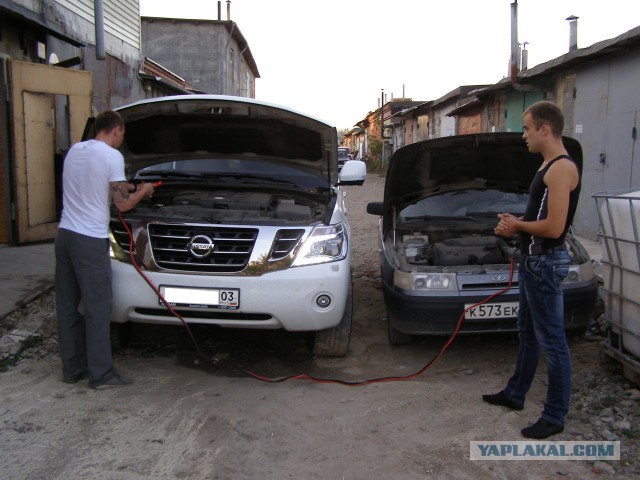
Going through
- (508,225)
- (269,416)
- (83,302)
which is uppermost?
(508,225)

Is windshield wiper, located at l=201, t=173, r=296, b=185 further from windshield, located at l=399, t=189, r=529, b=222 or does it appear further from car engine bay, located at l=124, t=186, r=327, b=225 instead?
windshield, located at l=399, t=189, r=529, b=222

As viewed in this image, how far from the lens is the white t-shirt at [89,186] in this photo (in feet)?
12.2

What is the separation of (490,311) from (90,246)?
281 cm

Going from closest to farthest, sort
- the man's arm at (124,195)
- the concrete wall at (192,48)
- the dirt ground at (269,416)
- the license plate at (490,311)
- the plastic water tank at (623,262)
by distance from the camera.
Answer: the dirt ground at (269,416), the plastic water tank at (623,262), the man's arm at (124,195), the license plate at (490,311), the concrete wall at (192,48)

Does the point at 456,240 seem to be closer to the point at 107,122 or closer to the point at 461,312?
the point at 461,312

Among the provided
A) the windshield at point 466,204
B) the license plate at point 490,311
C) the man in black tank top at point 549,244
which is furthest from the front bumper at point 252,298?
the windshield at point 466,204

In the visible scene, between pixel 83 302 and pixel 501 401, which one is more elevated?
pixel 83 302

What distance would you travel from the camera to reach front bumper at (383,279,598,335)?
4.32m

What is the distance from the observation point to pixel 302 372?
14.4ft

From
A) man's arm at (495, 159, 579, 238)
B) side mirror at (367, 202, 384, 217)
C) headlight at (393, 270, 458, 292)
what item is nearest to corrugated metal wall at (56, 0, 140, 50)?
side mirror at (367, 202, 384, 217)

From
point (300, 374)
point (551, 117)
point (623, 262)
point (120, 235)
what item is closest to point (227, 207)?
point (120, 235)

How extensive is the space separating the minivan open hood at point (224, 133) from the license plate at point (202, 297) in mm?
1733

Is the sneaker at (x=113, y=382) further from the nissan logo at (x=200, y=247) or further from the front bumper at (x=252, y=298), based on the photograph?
the nissan logo at (x=200, y=247)

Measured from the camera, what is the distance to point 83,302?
3820 mm
